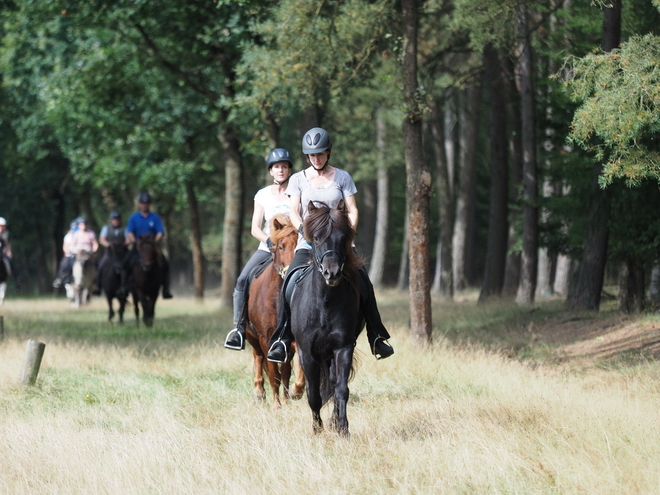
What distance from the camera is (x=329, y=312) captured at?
842 cm

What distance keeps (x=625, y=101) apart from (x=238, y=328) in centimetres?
508

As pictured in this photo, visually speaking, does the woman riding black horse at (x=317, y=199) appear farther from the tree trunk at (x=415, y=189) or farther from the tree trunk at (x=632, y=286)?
the tree trunk at (x=632, y=286)

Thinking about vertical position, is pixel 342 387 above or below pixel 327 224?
below

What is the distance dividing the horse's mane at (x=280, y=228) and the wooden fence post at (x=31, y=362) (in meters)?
3.32

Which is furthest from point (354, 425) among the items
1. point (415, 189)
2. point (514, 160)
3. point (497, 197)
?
point (514, 160)

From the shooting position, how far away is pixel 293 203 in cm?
913

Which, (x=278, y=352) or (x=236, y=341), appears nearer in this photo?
(x=278, y=352)

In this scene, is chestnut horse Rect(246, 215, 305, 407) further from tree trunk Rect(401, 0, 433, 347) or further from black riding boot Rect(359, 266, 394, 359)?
tree trunk Rect(401, 0, 433, 347)

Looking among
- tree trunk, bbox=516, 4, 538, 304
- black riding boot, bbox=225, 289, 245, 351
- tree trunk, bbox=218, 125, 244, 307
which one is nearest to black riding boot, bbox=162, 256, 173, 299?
tree trunk, bbox=218, 125, 244, 307

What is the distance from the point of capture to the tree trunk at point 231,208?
27.8 m

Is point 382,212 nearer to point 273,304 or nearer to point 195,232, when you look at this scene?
point 195,232

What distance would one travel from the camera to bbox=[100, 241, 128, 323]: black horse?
74.2ft

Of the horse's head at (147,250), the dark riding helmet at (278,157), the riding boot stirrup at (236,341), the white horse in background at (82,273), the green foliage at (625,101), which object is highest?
the green foliage at (625,101)

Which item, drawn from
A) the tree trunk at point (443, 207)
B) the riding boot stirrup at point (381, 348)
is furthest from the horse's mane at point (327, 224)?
the tree trunk at point (443, 207)
